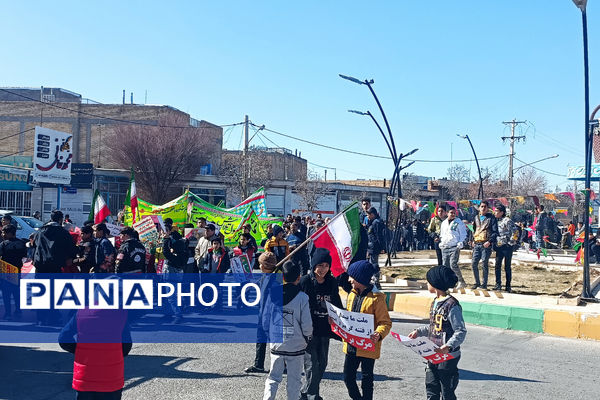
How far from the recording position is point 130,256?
9.70 meters

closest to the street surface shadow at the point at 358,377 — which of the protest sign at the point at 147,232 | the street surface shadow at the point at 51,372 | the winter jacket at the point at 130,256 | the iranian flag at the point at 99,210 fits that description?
the street surface shadow at the point at 51,372

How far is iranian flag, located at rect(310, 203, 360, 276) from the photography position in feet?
23.7

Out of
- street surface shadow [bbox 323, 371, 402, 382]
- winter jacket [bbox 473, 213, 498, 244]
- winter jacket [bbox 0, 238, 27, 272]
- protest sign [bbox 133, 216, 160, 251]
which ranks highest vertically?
winter jacket [bbox 473, 213, 498, 244]

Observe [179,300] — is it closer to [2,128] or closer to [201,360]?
[201,360]

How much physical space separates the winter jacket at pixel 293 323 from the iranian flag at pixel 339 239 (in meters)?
1.81

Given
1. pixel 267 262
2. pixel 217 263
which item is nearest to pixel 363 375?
pixel 267 262

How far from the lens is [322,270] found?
19.2 feet

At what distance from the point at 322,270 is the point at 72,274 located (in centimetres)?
576

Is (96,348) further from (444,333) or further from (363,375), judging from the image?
(444,333)

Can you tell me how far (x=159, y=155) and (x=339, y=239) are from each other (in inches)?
1832

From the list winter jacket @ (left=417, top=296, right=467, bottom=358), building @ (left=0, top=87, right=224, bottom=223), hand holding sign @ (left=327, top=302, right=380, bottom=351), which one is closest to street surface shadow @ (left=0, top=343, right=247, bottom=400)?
hand holding sign @ (left=327, top=302, right=380, bottom=351)

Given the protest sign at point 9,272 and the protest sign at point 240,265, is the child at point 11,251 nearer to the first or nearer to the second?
the protest sign at point 9,272

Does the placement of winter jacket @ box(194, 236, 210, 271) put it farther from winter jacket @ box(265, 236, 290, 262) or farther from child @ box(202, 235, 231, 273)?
winter jacket @ box(265, 236, 290, 262)

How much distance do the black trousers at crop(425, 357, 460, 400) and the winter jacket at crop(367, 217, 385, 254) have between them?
765 cm
